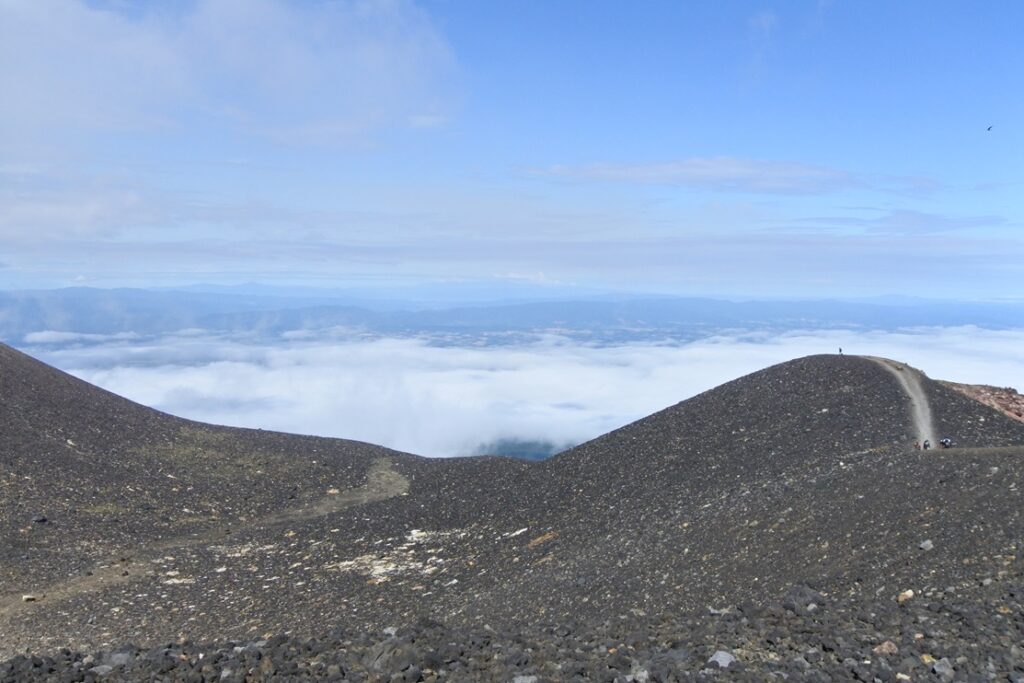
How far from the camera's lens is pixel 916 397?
22.6 meters

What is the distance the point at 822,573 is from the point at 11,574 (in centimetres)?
1637

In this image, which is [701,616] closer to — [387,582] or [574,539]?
[574,539]

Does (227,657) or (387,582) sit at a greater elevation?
(227,657)

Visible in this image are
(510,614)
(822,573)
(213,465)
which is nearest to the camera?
(822,573)

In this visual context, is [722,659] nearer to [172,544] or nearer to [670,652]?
[670,652]

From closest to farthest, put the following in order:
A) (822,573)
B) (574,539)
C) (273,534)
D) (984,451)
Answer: (822,573), (984,451), (574,539), (273,534)

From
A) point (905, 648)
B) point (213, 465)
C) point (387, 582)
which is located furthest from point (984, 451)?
point (213, 465)

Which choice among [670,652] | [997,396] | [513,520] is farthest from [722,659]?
[997,396]

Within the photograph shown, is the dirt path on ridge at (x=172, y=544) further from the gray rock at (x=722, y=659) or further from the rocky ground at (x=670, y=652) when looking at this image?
the gray rock at (x=722, y=659)

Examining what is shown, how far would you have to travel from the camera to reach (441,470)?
28625 millimetres

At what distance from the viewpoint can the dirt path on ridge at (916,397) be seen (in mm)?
20391

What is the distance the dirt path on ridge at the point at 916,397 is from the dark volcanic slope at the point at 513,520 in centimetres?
28

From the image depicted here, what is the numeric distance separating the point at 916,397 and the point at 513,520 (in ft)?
37.4

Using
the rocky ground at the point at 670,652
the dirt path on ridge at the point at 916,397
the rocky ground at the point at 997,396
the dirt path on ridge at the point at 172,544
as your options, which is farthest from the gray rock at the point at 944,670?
the rocky ground at the point at 997,396
